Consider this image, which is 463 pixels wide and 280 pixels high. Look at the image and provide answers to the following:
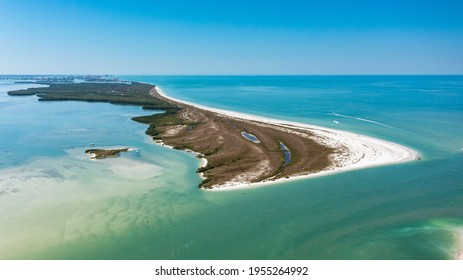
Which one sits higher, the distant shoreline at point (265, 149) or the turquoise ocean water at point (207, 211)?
the distant shoreline at point (265, 149)

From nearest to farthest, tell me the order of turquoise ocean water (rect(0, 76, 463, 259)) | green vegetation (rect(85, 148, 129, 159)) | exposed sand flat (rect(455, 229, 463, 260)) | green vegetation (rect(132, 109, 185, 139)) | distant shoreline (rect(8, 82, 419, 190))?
exposed sand flat (rect(455, 229, 463, 260)), turquoise ocean water (rect(0, 76, 463, 259)), distant shoreline (rect(8, 82, 419, 190)), green vegetation (rect(85, 148, 129, 159)), green vegetation (rect(132, 109, 185, 139))

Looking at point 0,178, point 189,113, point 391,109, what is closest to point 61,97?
point 189,113

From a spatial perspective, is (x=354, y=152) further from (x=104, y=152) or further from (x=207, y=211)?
(x=104, y=152)

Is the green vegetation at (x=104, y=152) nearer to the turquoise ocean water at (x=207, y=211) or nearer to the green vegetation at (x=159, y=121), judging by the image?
the turquoise ocean water at (x=207, y=211)

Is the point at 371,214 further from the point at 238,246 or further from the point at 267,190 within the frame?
the point at 238,246

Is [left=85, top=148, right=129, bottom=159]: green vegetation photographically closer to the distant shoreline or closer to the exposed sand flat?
the distant shoreline

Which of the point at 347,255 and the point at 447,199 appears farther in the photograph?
the point at 447,199

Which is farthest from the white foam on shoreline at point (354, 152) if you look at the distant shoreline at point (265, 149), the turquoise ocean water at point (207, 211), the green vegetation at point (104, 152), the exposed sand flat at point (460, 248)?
the green vegetation at point (104, 152)

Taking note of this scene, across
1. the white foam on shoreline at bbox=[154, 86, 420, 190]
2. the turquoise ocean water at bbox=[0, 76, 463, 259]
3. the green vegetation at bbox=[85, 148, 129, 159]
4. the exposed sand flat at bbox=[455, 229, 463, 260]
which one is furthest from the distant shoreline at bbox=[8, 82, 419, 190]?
the exposed sand flat at bbox=[455, 229, 463, 260]

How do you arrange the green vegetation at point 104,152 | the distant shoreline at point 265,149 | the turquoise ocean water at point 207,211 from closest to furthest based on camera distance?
the turquoise ocean water at point 207,211
the distant shoreline at point 265,149
the green vegetation at point 104,152

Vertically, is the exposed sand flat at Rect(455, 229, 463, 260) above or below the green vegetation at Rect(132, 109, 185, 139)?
below

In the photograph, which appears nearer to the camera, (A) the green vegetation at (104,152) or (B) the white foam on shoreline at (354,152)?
(B) the white foam on shoreline at (354,152)
